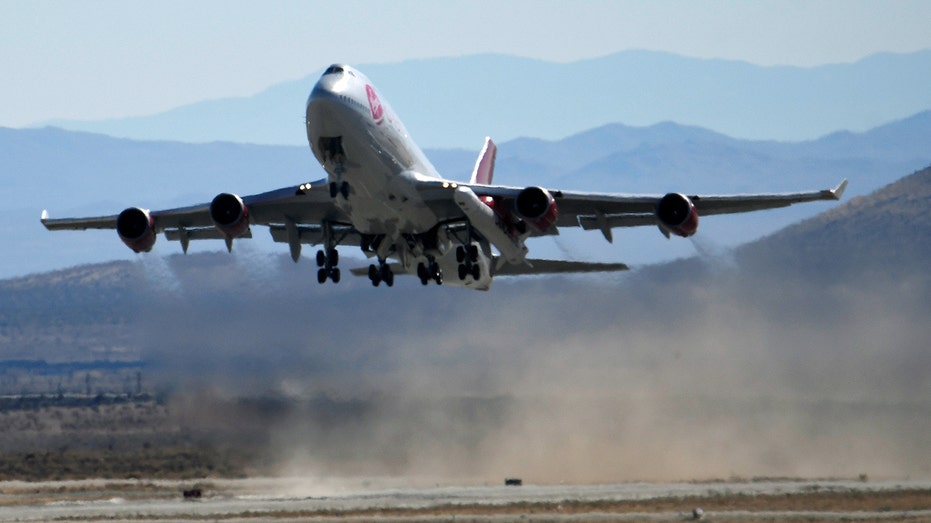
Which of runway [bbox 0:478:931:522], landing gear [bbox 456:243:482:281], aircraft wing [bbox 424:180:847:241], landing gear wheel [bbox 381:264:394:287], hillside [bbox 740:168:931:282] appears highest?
hillside [bbox 740:168:931:282]

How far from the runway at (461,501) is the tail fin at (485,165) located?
1176cm

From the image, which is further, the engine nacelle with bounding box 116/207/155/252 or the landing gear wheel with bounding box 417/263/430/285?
the landing gear wheel with bounding box 417/263/430/285

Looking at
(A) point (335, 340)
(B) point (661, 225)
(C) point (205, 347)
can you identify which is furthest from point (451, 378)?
(B) point (661, 225)

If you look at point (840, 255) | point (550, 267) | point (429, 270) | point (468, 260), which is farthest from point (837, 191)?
point (840, 255)

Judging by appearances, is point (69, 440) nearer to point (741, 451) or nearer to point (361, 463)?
point (361, 463)

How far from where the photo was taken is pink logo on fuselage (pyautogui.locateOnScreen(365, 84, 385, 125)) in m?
40.9

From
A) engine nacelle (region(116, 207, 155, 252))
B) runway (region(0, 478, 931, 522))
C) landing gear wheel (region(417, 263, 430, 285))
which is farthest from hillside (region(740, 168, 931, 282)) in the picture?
engine nacelle (region(116, 207, 155, 252))

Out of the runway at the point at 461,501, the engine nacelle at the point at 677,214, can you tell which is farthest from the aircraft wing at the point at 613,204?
Answer: the runway at the point at 461,501

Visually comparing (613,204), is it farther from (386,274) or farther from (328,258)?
Answer: (328,258)

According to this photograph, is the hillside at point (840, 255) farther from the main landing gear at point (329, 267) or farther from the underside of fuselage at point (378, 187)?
the main landing gear at point (329, 267)

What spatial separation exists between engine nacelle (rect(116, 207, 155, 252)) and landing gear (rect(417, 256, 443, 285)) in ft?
28.6

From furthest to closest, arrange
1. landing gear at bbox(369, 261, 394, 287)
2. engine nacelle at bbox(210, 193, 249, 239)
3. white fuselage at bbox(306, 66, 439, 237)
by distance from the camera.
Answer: landing gear at bbox(369, 261, 394, 287)
engine nacelle at bbox(210, 193, 249, 239)
white fuselage at bbox(306, 66, 439, 237)

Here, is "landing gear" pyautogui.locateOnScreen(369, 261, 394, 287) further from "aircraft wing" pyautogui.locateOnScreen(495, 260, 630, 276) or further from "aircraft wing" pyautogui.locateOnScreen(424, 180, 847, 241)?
"aircraft wing" pyautogui.locateOnScreen(495, 260, 630, 276)

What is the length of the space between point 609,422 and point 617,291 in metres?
5.68
